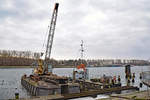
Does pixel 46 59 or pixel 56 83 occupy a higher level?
pixel 46 59

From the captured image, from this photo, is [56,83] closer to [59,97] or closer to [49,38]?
[59,97]

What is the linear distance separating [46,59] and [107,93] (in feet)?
110

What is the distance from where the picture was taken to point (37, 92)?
3017cm

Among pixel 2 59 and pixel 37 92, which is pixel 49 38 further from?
pixel 2 59

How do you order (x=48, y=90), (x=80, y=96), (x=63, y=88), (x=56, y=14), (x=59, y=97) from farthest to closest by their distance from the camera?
(x=56, y=14) < (x=48, y=90) < (x=63, y=88) < (x=80, y=96) < (x=59, y=97)

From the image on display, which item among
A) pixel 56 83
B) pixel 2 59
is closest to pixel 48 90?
pixel 56 83

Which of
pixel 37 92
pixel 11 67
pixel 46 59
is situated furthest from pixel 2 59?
pixel 37 92

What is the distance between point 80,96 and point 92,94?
292 centimetres

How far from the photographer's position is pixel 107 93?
1144 inches

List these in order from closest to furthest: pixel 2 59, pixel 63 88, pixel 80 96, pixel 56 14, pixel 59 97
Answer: pixel 59 97 → pixel 80 96 → pixel 63 88 → pixel 56 14 → pixel 2 59

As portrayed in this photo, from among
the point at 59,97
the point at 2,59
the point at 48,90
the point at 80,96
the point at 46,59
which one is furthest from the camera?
the point at 2,59

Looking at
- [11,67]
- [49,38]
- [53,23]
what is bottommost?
[11,67]

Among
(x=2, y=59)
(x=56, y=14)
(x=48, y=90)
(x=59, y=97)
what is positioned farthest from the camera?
(x=2, y=59)

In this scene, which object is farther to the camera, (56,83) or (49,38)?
(49,38)
